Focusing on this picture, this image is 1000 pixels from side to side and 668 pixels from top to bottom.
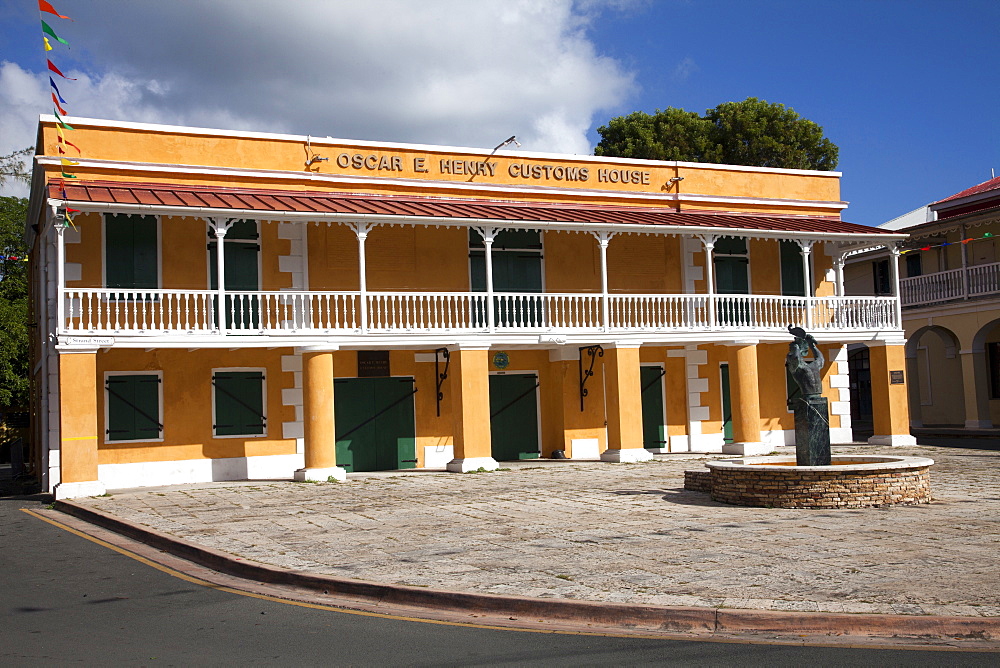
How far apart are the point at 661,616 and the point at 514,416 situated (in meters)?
15.9

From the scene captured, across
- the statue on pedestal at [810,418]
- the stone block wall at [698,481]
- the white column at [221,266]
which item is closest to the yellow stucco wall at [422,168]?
the white column at [221,266]

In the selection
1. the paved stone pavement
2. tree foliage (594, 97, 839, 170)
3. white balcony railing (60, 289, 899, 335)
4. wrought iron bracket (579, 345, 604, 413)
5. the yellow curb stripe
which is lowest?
the yellow curb stripe

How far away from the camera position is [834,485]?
12922 millimetres

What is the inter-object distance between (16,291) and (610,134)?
25.8 metres

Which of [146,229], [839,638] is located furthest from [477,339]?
[839,638]

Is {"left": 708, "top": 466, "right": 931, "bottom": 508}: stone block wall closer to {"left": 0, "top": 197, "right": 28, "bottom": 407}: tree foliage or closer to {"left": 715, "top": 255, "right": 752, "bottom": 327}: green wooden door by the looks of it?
{"left": 715, "top": 255, "right": 752, "bottom": 327}: green wooden door

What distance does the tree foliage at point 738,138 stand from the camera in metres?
43.6

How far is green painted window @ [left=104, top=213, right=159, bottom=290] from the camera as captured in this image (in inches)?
752

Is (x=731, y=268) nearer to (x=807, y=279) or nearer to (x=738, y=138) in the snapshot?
(x=807, y=279)

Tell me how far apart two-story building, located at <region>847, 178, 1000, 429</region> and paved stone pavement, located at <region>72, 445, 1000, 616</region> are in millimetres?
15689

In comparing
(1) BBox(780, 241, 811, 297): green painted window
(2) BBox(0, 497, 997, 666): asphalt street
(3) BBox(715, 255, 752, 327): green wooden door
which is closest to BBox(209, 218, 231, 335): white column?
(2) BBox(0, 497, 997, 666): asphalt street

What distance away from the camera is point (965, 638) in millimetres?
6820

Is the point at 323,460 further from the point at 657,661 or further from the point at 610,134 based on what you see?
the point at 610,134

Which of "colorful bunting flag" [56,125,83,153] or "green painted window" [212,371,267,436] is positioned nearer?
"colorful bunting flag" [56,125,83,153]
